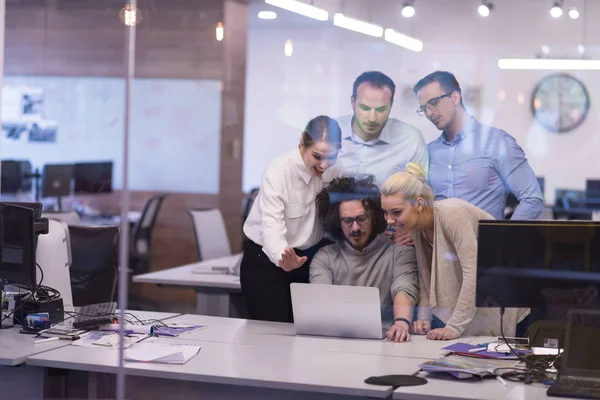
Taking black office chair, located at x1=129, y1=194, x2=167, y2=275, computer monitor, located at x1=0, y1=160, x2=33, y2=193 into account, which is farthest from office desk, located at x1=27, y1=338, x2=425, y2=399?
computer monitor, located at x1=0, y1=160, x2=33, y2=193

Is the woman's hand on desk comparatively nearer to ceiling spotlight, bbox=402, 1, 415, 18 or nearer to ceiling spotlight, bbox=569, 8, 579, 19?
ceiling spotlight, bbox=402, 1, 415, 18

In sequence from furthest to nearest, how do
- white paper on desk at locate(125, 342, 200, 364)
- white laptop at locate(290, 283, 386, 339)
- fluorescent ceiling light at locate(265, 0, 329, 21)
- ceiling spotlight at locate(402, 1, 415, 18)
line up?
1. fluorescent ceiling light at locate(265, 0, 329, 21)
2. ceiling spotlight at locate(402, 1, 415, 18)
3. white laptop at locate(290, 283, 386, 339)
4. white paper on desk at locate(125, 342, 200, 364)

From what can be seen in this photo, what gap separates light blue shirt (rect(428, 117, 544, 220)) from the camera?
14.8ft

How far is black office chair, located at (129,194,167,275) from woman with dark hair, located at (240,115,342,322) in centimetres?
336

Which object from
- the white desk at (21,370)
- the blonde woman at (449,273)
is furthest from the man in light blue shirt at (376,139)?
the white desk at (21,370)

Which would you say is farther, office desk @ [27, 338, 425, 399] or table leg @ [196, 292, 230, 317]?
table leg @ [196, 292, 230, 317]

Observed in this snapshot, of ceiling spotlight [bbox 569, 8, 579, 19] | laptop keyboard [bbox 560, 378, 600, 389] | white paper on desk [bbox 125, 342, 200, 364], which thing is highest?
ceiling spotlight [bbox 569, 8, 579, 19]

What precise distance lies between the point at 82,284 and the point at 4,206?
61.1 inches

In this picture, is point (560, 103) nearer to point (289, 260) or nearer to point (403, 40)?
point (403, 40)

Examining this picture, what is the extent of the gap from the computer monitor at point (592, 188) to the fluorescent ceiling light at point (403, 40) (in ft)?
5.27

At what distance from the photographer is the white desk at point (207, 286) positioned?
5160 millimetres

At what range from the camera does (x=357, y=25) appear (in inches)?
207

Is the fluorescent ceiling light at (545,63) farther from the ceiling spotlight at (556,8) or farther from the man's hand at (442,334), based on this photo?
the man's hand at (442,334)

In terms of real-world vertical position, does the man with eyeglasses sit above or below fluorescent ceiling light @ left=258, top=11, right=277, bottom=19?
below
